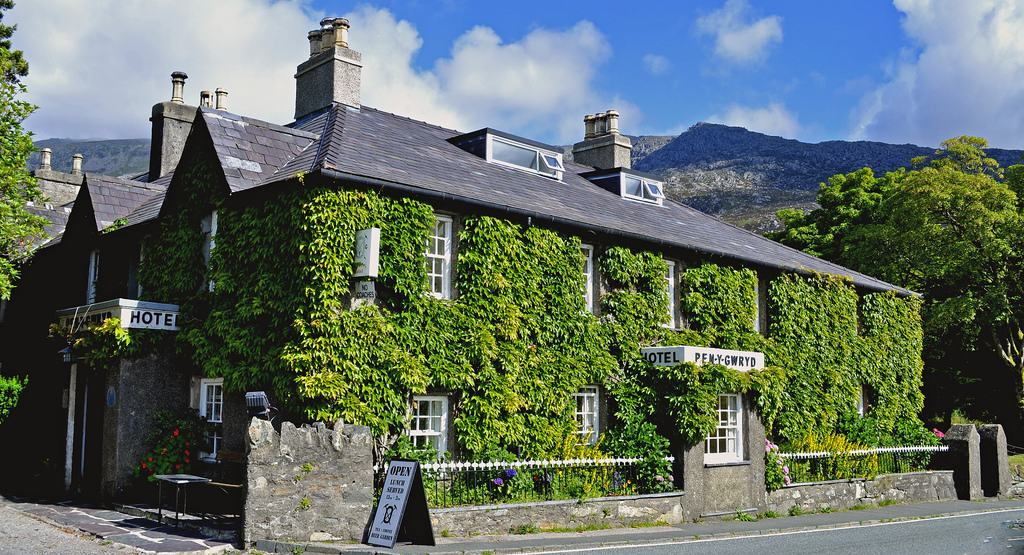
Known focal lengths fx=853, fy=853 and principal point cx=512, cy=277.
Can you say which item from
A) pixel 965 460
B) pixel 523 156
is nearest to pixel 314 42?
pixel 523 156

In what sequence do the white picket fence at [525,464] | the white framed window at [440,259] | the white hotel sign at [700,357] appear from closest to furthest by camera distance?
the white picket fence at [525,464] < the white framed window at [440,259] < the white hotel sign at [700,357]

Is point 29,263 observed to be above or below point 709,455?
above

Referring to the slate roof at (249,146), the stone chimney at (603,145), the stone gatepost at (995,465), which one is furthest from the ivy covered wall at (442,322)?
the stone chimney at (603,145)

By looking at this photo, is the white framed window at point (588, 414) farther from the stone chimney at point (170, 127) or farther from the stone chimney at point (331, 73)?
the stone chimney at point (170, 127)

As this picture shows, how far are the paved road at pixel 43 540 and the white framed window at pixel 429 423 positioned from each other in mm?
5297

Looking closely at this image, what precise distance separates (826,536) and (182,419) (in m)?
12.8

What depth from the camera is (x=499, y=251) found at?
17062mm

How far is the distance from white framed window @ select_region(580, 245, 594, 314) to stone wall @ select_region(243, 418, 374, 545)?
7523 mm

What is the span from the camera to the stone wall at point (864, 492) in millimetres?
19750

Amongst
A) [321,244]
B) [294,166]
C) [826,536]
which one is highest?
[294,166]

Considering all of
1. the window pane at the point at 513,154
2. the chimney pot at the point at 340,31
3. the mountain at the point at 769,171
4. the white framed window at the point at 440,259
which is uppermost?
the mountain at the point at 769,171

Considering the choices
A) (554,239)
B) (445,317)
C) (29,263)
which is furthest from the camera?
(29,263)

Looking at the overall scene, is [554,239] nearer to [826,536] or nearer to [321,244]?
[321,244]

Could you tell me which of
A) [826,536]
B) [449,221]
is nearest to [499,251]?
[449,221]
